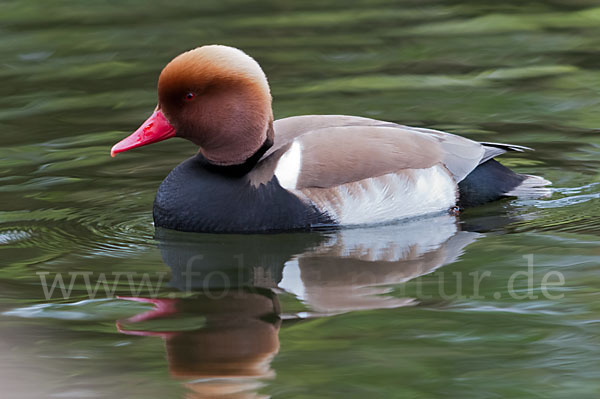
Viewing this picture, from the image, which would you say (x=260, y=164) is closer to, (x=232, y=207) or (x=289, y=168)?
(x=289, y=168)

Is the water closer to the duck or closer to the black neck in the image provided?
the duck

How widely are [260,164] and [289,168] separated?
7.2 inches

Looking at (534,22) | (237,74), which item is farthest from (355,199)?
(534,22)

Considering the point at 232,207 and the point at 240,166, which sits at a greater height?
the point at 240,166

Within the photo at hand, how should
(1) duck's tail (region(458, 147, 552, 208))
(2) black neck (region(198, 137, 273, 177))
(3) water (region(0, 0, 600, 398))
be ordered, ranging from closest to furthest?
(3) water (region(0, 0, 600, 398)), (2) black neck (region(198, 137, 273, 177)), (1) duck's tail (region(458, 147, 552, 208))

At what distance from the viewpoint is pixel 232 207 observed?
5883mm

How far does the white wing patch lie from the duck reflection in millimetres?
87

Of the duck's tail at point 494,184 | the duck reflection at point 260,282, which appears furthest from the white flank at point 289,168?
the duck's tail at point 494,184

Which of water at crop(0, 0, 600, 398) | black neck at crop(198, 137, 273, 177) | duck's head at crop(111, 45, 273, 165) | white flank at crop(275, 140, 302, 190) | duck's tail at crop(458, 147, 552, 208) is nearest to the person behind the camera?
water at crop(0, 0, 600, 398)

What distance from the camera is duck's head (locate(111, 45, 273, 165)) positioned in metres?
5.79

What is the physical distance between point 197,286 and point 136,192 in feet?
6.12

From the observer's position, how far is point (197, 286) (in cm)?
512

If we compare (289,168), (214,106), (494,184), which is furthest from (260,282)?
(494,184)

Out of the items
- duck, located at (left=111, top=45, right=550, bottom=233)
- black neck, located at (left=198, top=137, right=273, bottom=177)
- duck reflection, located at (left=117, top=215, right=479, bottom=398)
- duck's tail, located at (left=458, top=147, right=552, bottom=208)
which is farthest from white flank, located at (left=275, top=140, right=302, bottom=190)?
duck's tail, located at (left=458, top=147, right=552, bottom=208)
